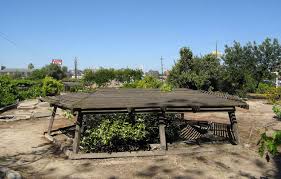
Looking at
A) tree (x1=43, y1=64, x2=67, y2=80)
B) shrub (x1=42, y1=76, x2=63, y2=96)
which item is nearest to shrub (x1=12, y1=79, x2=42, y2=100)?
shrub (x1=42, y1=76, x2=63, y2=96)

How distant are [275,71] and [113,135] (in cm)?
3166

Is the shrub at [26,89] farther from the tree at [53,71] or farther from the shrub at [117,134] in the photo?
the tree at [53,71]

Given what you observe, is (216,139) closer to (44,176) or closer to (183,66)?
(44,176)

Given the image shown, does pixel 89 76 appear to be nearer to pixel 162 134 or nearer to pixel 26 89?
pixel 26 89

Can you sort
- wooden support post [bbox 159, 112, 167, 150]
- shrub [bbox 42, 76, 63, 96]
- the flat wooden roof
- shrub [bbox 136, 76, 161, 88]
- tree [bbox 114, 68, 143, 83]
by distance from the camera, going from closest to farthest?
1. the flat wooden roof
2. wooden support post [bbox 159, 112, 167, 150]
3. shrub [bbox 136, 76, 161, 88]
4. shrub [bbox 42, 76, 63, 96]
5. tree [bbox 114, 68, 143, 83]

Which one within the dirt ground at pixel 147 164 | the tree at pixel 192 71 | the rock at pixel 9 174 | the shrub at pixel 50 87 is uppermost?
the tree at pixel 192 71

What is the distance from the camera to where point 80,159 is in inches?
445

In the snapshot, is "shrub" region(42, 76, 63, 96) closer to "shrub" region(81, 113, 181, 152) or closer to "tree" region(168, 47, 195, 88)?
"tree" region(168, 47, 195, 88)

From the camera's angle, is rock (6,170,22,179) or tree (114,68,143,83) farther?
tree (114,68,143,83)

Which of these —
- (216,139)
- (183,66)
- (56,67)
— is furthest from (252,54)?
(56,67)

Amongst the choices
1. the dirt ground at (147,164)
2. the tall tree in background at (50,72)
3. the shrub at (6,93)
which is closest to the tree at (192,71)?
the shrub at (6,93)

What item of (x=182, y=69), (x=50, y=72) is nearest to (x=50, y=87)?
(x=182, y=69)

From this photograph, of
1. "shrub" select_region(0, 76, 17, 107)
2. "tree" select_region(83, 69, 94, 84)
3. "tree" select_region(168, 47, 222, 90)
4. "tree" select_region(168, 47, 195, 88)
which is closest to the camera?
"shrub" select_region(0, 76, 17, 107)

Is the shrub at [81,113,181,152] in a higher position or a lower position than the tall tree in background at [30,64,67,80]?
lower
